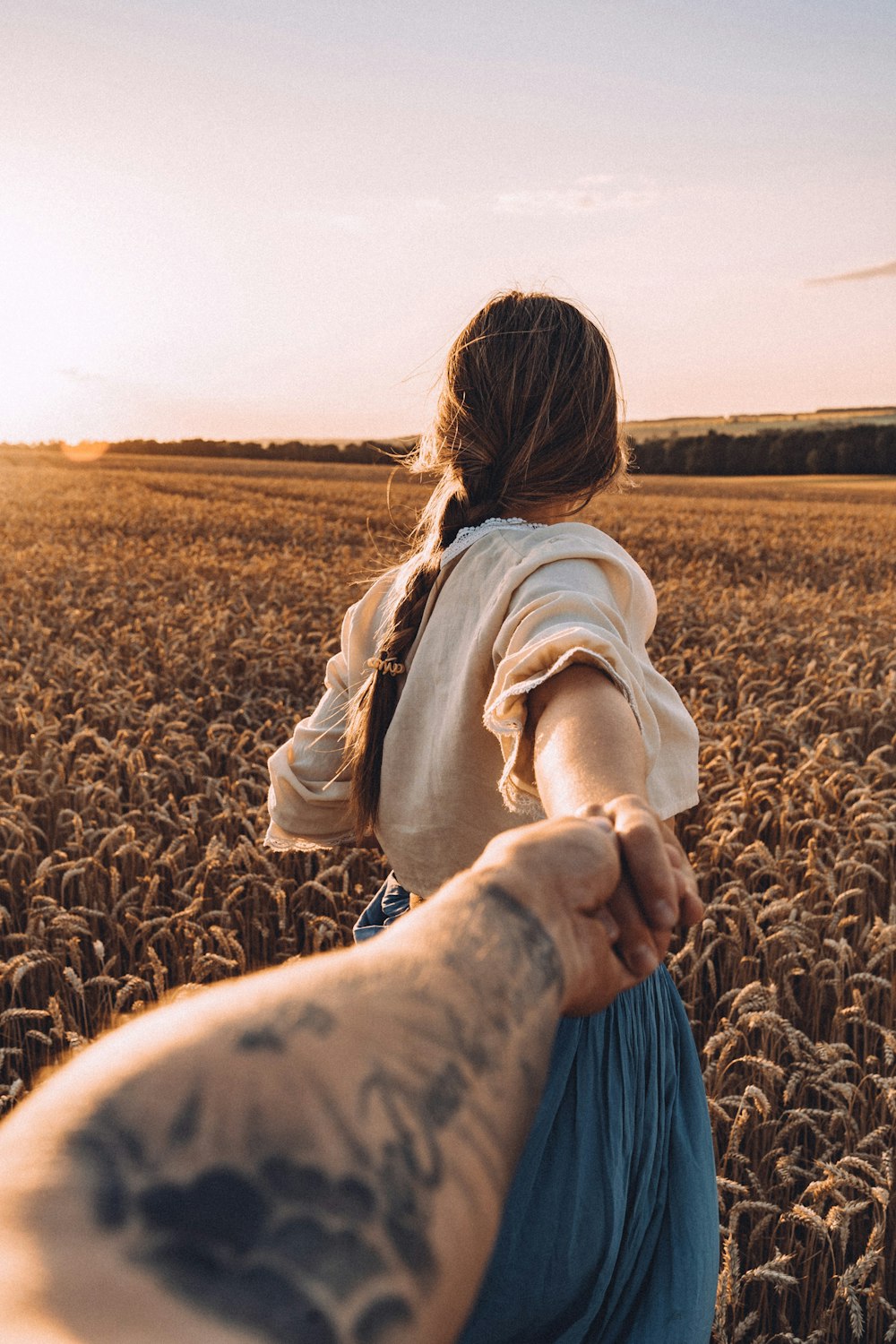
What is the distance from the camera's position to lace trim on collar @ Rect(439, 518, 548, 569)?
141 cm

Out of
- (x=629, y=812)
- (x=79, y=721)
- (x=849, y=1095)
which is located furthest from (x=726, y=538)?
(x=629, y=812)

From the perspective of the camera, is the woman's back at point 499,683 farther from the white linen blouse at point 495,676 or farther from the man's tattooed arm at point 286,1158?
the man's tattooed arm at point 286,1158

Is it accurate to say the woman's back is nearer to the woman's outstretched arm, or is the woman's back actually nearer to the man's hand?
the woman's outstretched arm

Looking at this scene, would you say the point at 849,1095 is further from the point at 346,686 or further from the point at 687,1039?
the point at 346,686

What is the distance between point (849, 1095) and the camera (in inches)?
97.6

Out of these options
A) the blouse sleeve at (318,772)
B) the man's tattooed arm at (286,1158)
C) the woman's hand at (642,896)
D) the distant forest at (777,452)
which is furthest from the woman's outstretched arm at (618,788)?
the distant forest at (777,452)

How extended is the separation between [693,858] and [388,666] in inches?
113

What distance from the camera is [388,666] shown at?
1547mm

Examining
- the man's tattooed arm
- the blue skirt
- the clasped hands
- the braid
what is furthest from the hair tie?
the man's tattooed arm

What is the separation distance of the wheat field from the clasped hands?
1729 millimetres

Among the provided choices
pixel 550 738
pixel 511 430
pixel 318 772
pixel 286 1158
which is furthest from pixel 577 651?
pixel 318 772

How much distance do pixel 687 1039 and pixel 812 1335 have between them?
40.0 inches

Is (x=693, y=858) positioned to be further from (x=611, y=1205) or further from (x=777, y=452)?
(x=777, y=452)

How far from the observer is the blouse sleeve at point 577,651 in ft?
3.54
